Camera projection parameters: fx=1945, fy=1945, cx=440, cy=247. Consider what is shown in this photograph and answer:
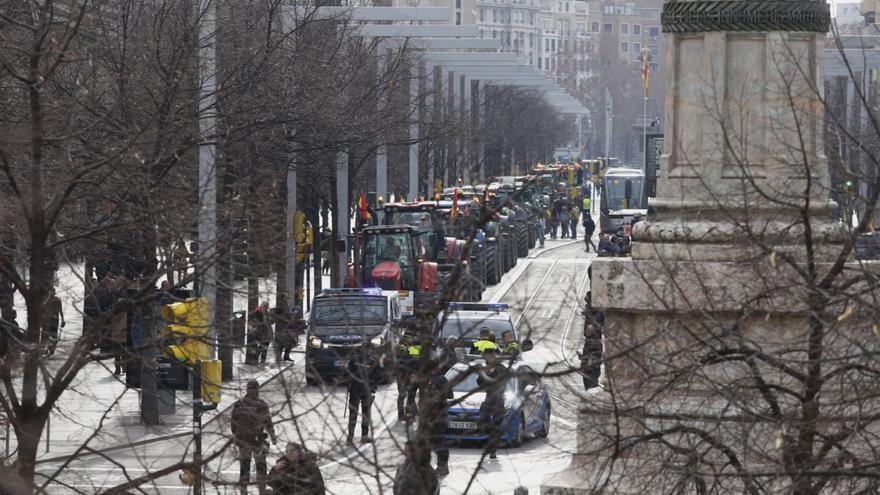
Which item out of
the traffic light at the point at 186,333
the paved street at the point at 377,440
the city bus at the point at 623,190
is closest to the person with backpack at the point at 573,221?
the city bus at the point at 623,190

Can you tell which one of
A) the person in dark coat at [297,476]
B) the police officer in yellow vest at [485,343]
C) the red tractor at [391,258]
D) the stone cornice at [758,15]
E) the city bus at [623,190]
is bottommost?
the city bus at [623,190]

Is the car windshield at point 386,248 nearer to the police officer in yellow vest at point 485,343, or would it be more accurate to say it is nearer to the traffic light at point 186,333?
the police officer in yellow vest at point 485,343

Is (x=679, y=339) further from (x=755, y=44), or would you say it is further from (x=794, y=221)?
(x=755, y=44)

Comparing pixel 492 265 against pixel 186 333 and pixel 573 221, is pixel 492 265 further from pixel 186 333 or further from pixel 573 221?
pixel 186 333

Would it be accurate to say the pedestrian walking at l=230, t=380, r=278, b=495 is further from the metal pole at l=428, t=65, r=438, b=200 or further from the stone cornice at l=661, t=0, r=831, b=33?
the metal pole at l=428, t=65, r=438, b=200

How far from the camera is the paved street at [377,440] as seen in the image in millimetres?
10461

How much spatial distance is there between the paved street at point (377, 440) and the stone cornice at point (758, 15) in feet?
7.00

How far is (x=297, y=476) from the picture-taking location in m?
11.2

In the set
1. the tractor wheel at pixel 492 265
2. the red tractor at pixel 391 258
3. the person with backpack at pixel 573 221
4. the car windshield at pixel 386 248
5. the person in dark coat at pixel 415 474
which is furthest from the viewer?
the person with backpack at pixel 573 221

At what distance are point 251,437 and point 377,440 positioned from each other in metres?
1.23

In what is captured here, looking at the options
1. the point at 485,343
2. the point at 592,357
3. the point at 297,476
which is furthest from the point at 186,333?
the point at 485,343

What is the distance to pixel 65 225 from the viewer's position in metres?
18.1

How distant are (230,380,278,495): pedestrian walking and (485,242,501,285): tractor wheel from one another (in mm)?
36556

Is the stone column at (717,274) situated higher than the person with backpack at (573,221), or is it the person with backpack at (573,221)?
the stone column at (717,274)
